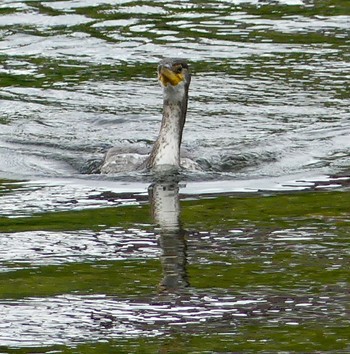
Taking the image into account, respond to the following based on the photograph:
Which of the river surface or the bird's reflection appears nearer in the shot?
the river surface

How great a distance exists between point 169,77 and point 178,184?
1126mm

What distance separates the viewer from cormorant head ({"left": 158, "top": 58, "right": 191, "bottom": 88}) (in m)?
11.8

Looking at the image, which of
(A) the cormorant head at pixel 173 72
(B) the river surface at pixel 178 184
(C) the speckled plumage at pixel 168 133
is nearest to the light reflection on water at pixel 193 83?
(B) the river surface at pixel 178 184

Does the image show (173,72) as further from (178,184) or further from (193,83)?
(193,83)

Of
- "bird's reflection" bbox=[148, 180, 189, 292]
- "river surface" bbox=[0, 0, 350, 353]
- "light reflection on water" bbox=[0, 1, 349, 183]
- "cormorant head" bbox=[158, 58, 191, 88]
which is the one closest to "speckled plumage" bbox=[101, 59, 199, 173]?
"cormorant head" bbox=[158, 58, 191, 88]

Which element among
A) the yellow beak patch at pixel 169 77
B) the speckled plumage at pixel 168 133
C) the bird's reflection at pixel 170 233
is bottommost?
the bird's reflection at pixel 170 233

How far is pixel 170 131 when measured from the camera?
39.5 ft

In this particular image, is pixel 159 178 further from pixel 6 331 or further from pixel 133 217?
pixel 6 331

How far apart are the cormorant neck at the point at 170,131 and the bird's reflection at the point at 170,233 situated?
534 mm

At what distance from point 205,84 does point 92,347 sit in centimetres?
928

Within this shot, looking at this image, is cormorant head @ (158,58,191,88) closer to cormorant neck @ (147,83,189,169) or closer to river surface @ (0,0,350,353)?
cormorant neck @ (147,83,189,169)

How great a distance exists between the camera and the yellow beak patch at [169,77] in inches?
465

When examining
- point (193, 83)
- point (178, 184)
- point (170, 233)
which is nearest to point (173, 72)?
point (178, 184)

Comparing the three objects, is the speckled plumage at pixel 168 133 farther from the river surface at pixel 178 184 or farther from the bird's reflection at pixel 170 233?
the bird's reflection at pixel 170 233
